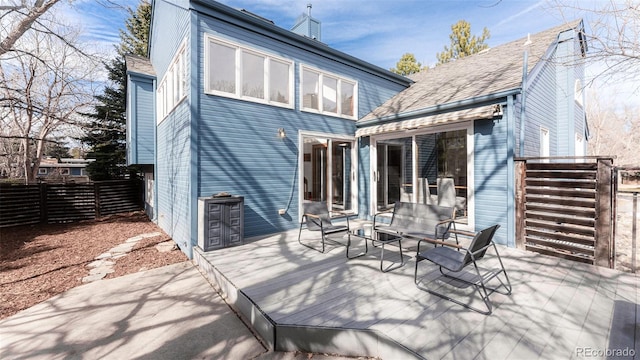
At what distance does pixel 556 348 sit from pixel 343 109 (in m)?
7.65

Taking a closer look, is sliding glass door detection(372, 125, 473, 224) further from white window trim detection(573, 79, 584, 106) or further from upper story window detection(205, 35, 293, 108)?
white window trim detection(573, 79, 584, 106)

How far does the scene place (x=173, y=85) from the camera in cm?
761

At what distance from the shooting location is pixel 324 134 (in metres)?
8.21

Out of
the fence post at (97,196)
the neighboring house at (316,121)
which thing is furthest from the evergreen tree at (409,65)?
the fence post at (97,196)

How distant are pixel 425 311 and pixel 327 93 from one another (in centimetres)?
689

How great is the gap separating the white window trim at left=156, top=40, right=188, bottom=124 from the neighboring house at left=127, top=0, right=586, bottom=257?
0.22 ft

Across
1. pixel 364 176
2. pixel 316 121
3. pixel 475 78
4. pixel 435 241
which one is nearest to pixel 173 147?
pixel 316 121

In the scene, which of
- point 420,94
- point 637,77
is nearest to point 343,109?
point 420,94

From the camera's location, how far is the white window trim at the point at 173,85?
6.51 metres

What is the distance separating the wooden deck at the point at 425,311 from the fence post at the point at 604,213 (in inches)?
11.2

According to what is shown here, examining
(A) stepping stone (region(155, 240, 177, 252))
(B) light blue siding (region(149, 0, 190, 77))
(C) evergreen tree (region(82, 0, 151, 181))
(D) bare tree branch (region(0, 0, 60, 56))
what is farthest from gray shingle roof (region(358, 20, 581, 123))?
(C) evergreen tree (region(82, 0, 151, 181))

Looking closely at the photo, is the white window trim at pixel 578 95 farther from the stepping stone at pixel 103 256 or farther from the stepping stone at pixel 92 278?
the stepping stone at pixel 103 256

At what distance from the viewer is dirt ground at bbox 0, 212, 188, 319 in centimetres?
473

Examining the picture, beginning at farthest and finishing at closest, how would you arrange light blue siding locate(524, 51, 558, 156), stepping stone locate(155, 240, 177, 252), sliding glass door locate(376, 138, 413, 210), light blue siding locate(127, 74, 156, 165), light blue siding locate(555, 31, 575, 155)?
light blue siding locate(127, 74, 156, 165) < light blue siding locate(555, 31, 575, 155) < sliding glass door locate(376, 138, 413, 210) < stepping stone locate(155, 240, 177, 252) < light blue siding locate(524, 51, 558, 156)
